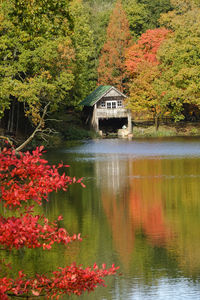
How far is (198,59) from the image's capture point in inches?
2586

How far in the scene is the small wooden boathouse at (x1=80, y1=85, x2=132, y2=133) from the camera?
73.0 metres

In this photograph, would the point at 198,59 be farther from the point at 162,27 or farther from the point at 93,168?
the point at 93,168

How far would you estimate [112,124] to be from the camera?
7844 centimetres

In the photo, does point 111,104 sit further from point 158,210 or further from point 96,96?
point 158,210

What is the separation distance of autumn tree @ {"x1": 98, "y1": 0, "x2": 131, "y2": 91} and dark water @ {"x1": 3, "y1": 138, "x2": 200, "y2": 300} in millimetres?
42474

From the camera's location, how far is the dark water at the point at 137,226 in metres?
13.0

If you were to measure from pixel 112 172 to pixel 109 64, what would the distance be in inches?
1834

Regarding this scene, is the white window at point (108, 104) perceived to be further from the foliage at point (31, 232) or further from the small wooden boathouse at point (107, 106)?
the foliage at point (31, 232)

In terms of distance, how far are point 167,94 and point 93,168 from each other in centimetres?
3156

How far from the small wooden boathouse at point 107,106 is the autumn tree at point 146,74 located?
153cm

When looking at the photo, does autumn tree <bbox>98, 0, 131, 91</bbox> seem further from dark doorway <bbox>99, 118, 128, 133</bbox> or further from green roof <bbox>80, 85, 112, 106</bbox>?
dark doorway <bbox>99, 118, 128, 133</bbox>

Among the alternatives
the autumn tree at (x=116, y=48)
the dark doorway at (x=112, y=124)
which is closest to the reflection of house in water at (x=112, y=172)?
the dark doorway at (x=112, y=124)

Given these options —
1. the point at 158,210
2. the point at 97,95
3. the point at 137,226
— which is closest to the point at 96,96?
the point at 97,95

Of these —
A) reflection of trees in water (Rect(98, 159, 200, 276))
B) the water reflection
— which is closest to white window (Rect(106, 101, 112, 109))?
the water reflection
